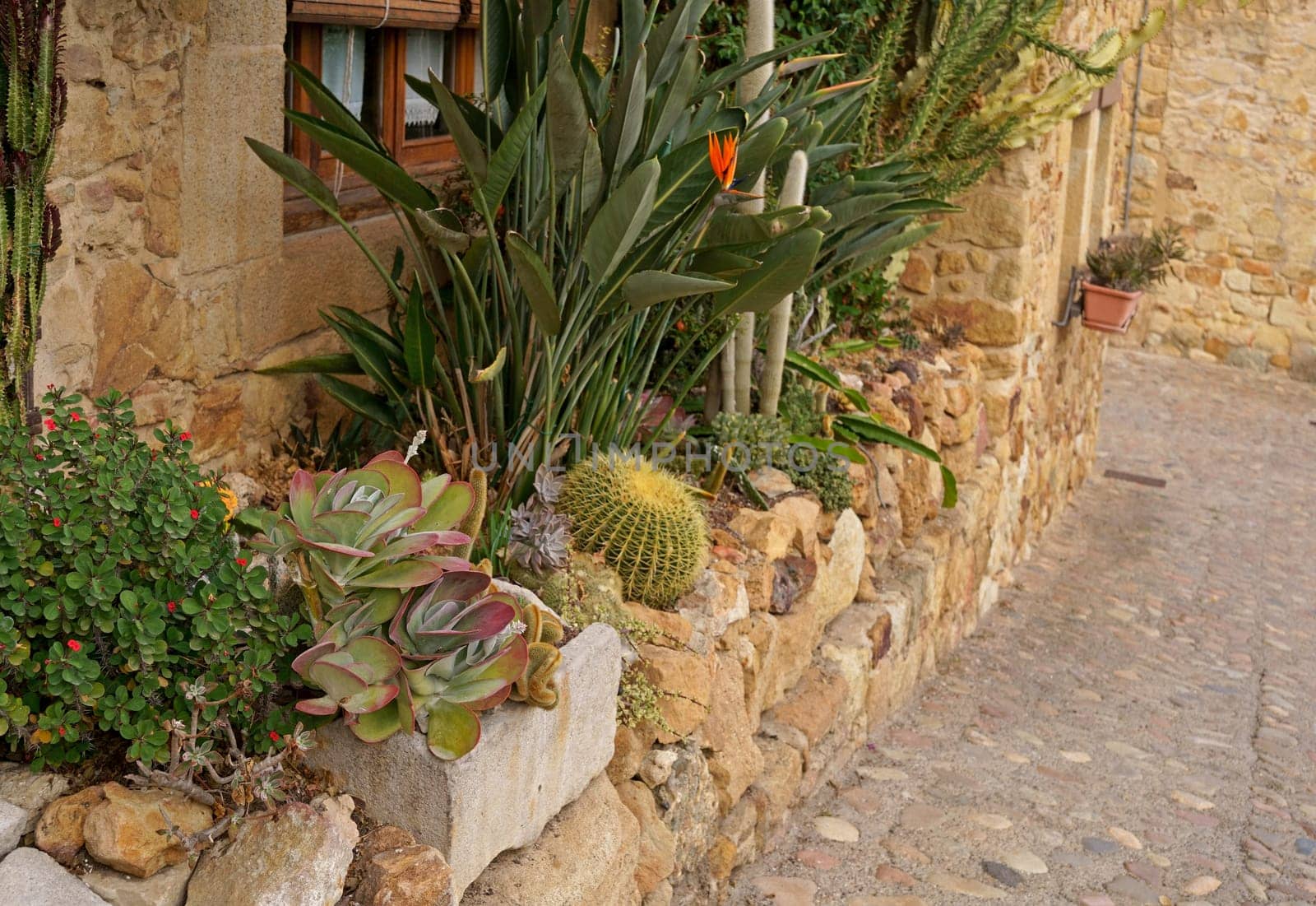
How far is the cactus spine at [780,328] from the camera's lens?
405 cm

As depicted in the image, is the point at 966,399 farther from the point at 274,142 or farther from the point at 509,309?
the point at 274,142

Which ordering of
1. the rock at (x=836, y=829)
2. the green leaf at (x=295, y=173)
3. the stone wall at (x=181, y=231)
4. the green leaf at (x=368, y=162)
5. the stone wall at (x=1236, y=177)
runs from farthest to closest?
1. the stone wall at (x=1236, y=177)
2. the rock at (x=836, y=829)
3. the green leaf at (x=295, y=173)
4. the green leaf at (x=368, y=162)
5. the stone wall at (x=181, y=231)

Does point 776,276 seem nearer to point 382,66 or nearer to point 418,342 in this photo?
point 418,342

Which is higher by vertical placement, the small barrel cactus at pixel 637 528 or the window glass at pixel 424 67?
the window glass at pixel 424 67

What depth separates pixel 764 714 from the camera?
11.9ft

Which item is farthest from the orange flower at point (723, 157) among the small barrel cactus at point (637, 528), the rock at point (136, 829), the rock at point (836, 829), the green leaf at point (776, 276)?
the rock at point (836, 829)

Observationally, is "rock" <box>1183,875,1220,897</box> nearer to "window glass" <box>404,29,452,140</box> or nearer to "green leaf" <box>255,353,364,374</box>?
"green leaf" <box>255,353,364,374</box>

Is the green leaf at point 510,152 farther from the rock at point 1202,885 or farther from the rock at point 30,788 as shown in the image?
the rock at point 1202,885

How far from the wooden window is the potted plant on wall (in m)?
4.41

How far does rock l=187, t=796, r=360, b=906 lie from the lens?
1.83m

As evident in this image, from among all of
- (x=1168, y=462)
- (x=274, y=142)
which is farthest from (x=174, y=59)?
(x=1168, y=462)

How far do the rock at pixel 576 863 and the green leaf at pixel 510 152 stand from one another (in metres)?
1.22

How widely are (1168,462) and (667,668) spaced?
713cm

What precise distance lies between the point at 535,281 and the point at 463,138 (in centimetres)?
35
